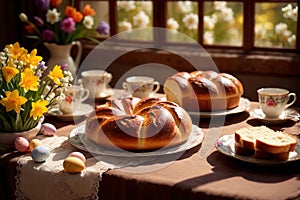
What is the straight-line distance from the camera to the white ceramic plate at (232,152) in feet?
6.02

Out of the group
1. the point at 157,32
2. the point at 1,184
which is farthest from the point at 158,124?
the point at 157,32

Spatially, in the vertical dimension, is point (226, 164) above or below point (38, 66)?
below

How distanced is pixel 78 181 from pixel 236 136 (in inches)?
19.3

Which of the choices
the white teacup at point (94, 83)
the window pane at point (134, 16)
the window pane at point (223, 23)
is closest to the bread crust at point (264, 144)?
the white teacup at point (94, 83)

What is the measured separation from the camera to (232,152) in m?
1.93

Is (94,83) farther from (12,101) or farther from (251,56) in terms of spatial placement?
(251,56)

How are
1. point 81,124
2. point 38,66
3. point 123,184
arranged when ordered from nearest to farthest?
1. point 123,184
2. point 38,66
3. point 81,124

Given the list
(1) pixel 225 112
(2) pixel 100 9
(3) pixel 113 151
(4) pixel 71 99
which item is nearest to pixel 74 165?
(3) pixel 113 151

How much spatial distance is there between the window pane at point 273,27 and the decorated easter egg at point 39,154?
5.16 feet

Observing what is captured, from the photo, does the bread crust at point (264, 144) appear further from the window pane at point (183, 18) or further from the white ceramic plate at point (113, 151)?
the window pane at point (183, 18)

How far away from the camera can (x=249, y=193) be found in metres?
1.66

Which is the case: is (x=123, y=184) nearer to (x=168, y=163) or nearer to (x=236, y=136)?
(x=168, y=163)

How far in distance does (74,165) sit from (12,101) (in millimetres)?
306

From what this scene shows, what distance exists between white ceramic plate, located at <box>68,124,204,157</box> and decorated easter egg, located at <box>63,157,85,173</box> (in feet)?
0.36
